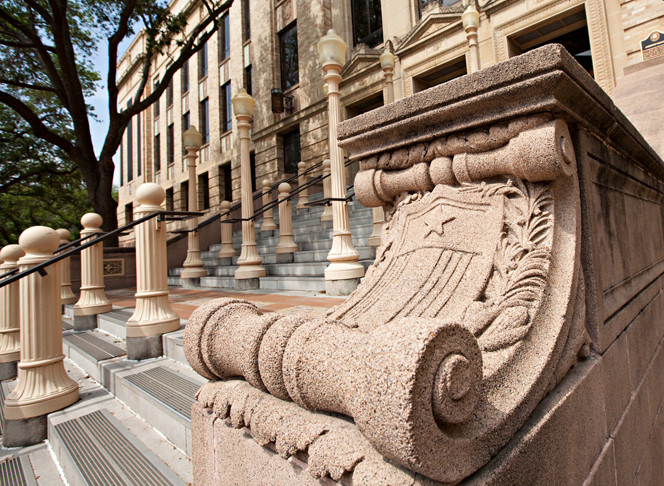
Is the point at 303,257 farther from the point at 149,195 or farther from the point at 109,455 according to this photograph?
the point at 109,455

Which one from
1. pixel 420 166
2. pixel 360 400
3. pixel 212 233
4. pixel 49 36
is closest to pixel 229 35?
pixel 49 36

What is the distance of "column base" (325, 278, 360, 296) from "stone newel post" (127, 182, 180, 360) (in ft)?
7.06

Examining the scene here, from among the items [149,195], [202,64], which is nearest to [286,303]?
[149,195]

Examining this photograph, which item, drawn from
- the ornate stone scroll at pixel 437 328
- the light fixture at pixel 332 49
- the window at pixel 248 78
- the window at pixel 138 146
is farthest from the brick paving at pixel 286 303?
the window at pixel 138 146

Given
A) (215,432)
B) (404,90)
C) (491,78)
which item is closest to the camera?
(215,432)

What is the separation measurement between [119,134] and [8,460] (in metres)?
11.0

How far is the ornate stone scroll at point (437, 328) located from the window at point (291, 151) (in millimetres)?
14277

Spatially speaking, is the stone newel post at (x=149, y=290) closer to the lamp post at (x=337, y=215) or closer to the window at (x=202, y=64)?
the lamp post at (x=337, y=215)

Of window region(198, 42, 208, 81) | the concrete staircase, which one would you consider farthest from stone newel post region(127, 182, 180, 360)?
window region(198, 42, 208, 81)

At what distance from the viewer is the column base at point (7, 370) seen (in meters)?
4.02

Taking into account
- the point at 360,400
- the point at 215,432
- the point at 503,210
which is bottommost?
the point at 215,432

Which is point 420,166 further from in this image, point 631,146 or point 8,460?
point 8,460

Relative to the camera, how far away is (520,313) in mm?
1369

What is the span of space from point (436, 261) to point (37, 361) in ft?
10.1
